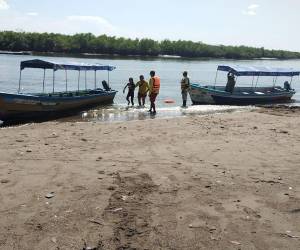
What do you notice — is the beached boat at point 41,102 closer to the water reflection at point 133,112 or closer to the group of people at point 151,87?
the water reflection at point 133,112

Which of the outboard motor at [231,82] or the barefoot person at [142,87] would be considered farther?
the outboard motor at [231,82]

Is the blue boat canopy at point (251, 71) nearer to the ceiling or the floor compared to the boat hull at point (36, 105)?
nearer to the ceiling

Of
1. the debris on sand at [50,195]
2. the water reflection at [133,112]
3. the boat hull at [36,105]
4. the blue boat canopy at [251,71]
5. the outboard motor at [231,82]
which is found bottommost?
the water reflection at [133,112]

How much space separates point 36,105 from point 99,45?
96.5 metres

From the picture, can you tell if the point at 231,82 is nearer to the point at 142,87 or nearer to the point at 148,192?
the point at 142,87

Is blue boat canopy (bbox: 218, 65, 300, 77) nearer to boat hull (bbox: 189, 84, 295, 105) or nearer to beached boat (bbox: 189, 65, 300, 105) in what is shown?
beached boat (bbox: 189, 65, 300, 105)

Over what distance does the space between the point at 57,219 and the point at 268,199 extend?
3.60m

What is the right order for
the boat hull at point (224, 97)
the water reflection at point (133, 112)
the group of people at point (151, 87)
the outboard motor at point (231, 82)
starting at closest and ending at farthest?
the water reflection at point (133, 112)
the group of people at point (151, 87)
the boat hull at point (224, 97)
the outboard motor at point (231, 82)

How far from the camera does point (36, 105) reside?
1930 cm

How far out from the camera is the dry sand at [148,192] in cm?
621

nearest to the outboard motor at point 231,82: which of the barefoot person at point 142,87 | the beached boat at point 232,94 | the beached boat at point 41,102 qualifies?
the beached boat at point 232,94

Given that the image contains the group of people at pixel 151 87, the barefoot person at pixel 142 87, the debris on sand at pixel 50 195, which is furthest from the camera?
the barefoot person at pixel 142 87

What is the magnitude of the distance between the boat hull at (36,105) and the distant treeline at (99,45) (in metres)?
90.6

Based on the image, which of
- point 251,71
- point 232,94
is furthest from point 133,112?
point 251,71
